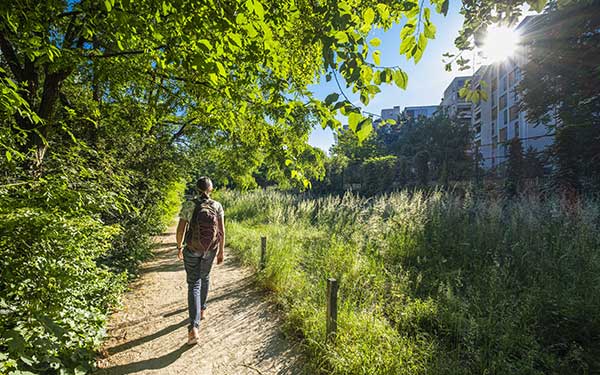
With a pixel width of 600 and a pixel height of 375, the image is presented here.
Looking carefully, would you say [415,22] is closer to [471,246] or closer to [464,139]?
[471,246]

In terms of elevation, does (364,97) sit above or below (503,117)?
below

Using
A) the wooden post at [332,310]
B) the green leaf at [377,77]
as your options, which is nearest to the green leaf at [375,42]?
the green leaf at [377,77]

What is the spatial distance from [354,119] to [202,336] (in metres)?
3.55

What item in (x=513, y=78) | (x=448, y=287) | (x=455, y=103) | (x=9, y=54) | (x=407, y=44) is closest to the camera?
(x=407, y=44)

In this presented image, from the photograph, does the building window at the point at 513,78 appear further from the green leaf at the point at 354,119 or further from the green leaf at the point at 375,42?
the green leaf at the point at 354,119

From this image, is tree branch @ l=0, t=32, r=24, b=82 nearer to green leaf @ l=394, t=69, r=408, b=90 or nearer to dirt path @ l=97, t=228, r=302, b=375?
dirt path @ l=97, t=228, r=302, b=375

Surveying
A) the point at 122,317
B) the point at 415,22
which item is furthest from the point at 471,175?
the point at 122,317

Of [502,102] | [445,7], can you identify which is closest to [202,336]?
[445,7]

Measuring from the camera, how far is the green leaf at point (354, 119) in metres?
1.27

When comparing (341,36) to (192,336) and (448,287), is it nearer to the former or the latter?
(192,336)

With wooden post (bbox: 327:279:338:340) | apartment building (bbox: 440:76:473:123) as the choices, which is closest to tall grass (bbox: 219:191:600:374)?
wooden post (bbox: 327:279:338:340)

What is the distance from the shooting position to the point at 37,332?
1944 millimetres

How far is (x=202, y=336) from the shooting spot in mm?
3338

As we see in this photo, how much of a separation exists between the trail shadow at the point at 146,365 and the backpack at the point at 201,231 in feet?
4.08
